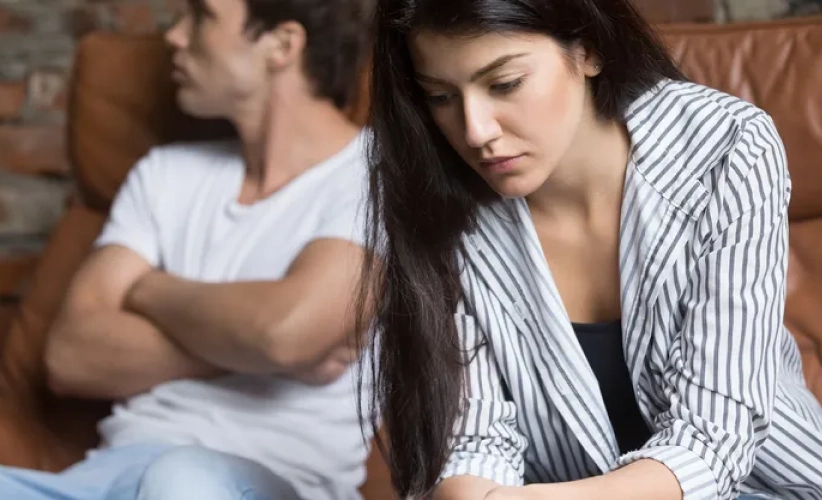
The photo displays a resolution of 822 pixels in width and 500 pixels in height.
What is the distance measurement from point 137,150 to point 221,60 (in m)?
0.32

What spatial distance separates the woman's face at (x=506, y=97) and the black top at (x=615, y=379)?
0.18 metres

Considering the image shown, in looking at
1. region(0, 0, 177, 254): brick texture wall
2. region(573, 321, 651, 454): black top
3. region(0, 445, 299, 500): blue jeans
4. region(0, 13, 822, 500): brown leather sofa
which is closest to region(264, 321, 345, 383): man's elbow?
region(0, 445, 299, 500): blue jeans

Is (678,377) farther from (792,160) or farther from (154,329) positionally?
(154,329)

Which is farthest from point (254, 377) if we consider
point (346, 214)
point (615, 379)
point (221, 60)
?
point (615, 379)

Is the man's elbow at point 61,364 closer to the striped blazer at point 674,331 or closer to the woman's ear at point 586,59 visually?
the striped blazer at point 674,331

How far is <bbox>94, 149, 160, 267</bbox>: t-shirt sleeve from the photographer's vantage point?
1.55m

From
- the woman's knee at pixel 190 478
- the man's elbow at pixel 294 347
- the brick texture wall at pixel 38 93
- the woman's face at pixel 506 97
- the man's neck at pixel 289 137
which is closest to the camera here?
the woman's face at pixel 506 97

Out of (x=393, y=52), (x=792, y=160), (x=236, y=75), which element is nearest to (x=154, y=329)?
(x=236, y=75)

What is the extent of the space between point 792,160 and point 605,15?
611 mm

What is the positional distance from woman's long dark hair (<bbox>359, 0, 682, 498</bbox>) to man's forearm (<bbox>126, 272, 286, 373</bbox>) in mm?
248

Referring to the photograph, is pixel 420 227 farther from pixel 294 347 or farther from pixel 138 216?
pixel 138 216

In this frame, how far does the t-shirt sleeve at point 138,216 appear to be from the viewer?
1.55 meters

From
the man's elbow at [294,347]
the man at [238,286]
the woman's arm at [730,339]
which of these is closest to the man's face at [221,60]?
the man at [238,286]

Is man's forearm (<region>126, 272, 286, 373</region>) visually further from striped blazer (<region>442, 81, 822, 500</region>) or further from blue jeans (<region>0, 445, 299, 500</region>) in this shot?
striped blazer (<region>442, 81, 822, 500</region>)
